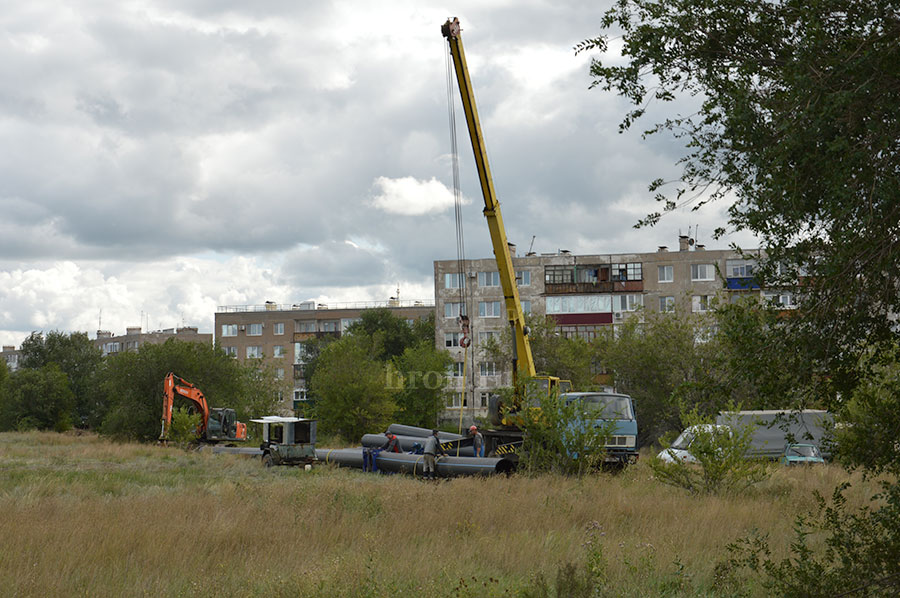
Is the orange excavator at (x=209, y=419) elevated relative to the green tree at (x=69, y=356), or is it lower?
lower

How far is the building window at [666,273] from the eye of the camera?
65.9 meters

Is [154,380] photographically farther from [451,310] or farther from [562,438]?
[562,438]

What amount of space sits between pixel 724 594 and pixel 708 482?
959 cm

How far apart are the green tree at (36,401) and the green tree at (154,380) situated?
23982 mm

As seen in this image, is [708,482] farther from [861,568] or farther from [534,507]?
[861,568]

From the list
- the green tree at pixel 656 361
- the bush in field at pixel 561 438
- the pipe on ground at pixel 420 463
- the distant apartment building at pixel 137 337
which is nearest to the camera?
the bush in field at pixel 561 438

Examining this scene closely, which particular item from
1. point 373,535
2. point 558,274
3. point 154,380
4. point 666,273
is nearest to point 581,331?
point 558,274

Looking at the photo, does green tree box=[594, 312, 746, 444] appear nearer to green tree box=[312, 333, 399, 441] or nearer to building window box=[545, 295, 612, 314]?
building window box=[545, 295, 612, 314]

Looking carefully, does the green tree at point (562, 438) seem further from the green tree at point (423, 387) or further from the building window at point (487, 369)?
the green tree at point (423, 387)

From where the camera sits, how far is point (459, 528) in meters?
13.6

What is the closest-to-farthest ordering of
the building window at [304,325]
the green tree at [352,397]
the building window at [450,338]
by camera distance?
the green tree at [352,397] < the building window at [450,338] < the building window at [304,325]

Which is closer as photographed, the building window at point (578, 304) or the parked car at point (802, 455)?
the parked car at point (802, 455)

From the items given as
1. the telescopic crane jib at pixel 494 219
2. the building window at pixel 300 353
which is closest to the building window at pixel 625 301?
the telescopic crane jib at pixel 494 219

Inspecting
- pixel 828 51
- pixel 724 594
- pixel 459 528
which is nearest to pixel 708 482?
pixel 459 528
